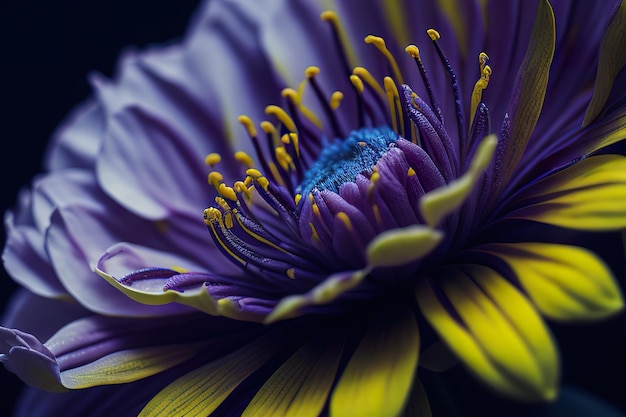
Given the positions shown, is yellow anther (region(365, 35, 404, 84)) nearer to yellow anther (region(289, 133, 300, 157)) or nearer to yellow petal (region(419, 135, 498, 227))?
yellow anther (region(289, 133, 300, 157))

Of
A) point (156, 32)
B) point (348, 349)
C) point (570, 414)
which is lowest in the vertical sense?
point (570, 414)

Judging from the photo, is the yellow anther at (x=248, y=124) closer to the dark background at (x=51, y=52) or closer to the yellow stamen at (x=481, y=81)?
the yellow stamen at (x=481, y=81)

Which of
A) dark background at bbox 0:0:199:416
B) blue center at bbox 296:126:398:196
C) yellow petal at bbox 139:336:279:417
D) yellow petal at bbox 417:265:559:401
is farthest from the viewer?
dark background at bbox 0:0:199:416

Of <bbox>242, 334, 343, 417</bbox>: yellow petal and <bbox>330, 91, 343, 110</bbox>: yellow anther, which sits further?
<bbox>330, 91, 343, 110</bbox>: yellow anther

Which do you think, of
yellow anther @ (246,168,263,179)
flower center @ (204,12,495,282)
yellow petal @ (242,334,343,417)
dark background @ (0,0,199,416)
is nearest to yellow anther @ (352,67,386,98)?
flower center @ (204,12,495,282)

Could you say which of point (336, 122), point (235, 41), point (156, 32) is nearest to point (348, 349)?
point (336, 122)

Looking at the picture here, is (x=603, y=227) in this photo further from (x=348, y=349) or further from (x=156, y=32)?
(x=156, y=32)

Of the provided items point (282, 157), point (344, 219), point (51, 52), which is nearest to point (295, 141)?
point (282, 157)
